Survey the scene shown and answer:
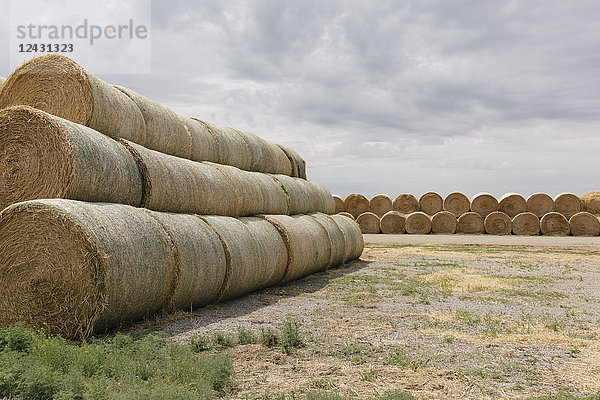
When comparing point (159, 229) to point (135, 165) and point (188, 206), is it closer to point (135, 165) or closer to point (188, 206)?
point (135, 165)

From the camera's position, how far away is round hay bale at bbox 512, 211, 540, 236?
80.8 feet

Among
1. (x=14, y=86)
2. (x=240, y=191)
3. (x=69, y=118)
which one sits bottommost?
(x=240, y=191)

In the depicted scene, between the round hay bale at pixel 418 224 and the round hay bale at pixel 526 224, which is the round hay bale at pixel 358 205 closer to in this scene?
the round hay bale at pixel 418 224

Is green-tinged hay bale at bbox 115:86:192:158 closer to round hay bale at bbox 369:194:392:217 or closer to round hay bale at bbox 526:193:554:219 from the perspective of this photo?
round hay bale at bbox 369:194:392:217

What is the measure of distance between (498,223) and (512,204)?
4.17 ft

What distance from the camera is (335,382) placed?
425cm

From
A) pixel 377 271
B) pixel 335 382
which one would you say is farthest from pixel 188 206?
pixel 377 271

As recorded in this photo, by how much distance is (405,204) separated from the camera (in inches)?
1080

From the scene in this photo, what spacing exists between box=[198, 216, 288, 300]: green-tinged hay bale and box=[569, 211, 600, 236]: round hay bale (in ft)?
63.3

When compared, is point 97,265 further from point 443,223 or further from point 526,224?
point 526,224

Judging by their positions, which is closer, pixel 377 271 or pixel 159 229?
pixel 159 229

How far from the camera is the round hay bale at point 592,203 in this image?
25.0 meters

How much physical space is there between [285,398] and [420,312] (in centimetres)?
372

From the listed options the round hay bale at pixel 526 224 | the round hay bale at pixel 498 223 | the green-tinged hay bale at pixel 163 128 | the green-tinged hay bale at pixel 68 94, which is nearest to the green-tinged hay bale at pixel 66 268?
the green-tinged hay bale at pixel 68 94
